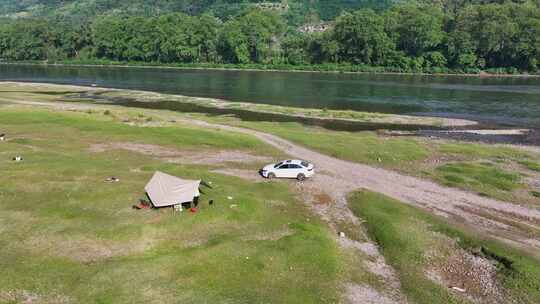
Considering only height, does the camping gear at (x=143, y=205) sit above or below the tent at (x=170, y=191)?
below

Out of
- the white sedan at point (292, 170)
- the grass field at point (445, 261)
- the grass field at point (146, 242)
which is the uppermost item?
the white sedan at point (292, 170)

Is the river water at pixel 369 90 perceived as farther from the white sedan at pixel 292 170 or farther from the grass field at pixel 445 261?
the grass field at pixel 445 261

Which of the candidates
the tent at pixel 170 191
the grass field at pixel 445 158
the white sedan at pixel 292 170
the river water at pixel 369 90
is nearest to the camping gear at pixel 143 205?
the tent at pixel 170 191

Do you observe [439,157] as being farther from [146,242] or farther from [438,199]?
[146,242]

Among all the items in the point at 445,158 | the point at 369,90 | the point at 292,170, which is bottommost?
the point at 445,158

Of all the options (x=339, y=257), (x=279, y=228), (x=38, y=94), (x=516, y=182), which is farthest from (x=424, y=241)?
(x=38, y=94)

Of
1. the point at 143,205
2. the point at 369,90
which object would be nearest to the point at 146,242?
the point at 143,205
